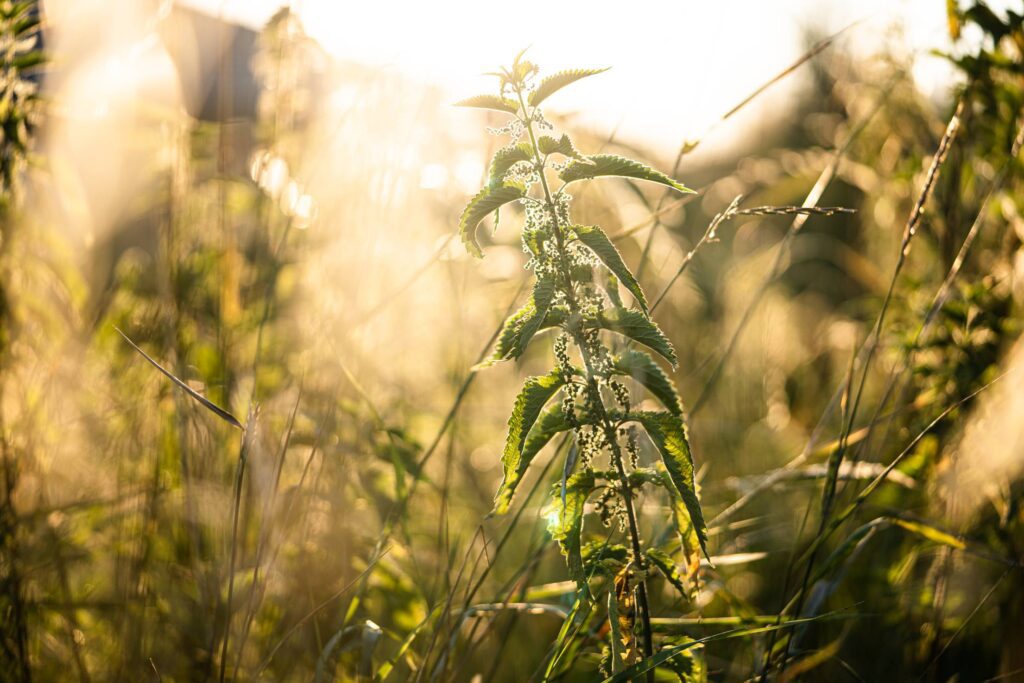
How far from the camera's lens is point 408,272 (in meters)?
1.78

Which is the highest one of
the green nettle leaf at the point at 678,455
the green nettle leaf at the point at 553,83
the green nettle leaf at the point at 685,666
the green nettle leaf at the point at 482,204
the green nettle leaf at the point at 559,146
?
the green nettle leaf at the point at 553,83

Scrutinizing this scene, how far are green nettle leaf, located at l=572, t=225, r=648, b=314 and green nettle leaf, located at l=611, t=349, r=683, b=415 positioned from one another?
55mm

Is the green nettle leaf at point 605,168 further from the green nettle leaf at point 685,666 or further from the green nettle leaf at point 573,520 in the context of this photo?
the green nettle leaf at point 685,666

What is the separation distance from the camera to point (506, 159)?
830 millimetres

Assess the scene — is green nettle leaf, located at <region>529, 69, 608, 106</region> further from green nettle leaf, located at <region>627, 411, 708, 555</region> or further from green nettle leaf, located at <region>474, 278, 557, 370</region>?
green nettle leaf, located at <region>627, 411, 708, 555</region>

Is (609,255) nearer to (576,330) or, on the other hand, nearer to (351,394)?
(576,330)

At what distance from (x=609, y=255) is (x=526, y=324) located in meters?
0.11

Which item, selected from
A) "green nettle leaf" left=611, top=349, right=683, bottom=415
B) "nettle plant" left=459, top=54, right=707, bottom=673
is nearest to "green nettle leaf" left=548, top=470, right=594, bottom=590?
Answer: "nettle plant" left=459, top=54, right=707, bottom=673

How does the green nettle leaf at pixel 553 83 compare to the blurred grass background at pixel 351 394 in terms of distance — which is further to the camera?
the blurred grass background at pixel 351 394

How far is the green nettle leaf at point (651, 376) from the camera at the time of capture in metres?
0.78

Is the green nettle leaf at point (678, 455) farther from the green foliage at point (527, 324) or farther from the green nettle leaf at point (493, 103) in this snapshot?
the green nettle leaf at point (493, 103)

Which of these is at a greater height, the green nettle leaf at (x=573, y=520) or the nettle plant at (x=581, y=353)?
the nettle plant at (x=581, y=353)

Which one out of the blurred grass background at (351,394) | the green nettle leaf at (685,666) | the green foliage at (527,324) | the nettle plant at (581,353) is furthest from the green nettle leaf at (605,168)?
the green nettle leaf at (685,666)

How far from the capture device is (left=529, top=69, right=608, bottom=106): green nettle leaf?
0.83 meters
